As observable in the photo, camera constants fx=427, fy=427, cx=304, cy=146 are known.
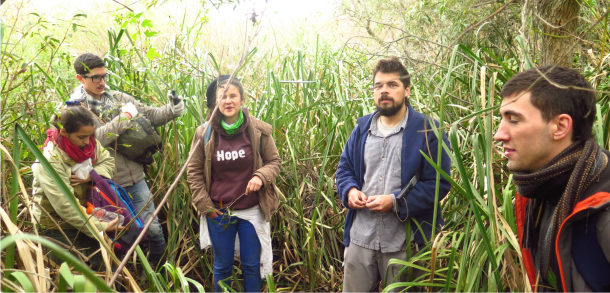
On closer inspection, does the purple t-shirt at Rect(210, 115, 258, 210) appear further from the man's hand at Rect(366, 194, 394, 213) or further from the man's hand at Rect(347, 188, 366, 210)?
the man's hand at Rect(366, 194, 394, 213)

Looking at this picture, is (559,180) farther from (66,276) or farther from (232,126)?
(232,126)

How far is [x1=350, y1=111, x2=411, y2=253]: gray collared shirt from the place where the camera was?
2.30 meters

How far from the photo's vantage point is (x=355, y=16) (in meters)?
6.26

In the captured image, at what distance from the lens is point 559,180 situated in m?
1.26

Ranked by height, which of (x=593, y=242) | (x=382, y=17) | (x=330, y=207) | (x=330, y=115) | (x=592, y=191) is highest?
(x=382, y=17)

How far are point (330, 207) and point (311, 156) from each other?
43 centimetres

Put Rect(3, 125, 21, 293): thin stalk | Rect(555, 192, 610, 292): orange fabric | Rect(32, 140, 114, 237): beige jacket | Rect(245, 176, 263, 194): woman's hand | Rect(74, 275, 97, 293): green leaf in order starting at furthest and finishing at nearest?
Rect(245, 176, 263, 194): woman's hand → Rect(32, 140, 114, 237): beige jacket → Rect(555, 192, 610, 292): orange fabric → Rect(3, 125, 21, 293): thin stalk → Rect(74, 275, 97, 293): green leaf

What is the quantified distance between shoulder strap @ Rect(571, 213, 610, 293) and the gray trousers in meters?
1.16

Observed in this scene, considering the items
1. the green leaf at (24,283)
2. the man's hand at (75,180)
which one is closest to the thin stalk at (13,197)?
the green leaf at (24,283)

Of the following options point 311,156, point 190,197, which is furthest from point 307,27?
point 190,197

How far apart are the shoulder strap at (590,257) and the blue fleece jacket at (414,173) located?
0.96 metres

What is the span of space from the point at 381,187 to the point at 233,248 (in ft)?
3.75

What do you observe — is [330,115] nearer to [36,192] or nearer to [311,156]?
[311,156]

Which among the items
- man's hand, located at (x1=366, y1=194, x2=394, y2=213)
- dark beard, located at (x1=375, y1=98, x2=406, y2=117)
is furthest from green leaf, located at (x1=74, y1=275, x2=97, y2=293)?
dark beard, located at (x1=375, y1=98, x2=406, y2=117)
